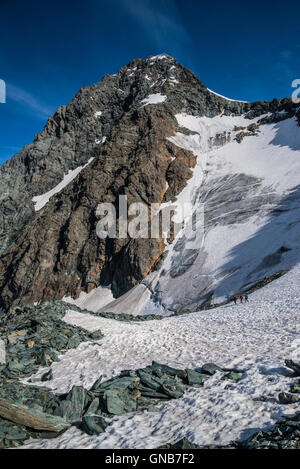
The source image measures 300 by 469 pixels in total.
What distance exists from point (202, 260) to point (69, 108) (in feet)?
252

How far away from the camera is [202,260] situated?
1639 inches

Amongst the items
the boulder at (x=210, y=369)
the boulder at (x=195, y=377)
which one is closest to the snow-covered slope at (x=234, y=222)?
the boulder at (x=210, y=369)

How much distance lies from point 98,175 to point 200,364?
5691 centimetres

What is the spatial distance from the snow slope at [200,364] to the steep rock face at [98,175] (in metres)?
27.3

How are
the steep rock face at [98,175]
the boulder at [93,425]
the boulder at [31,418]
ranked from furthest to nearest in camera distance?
the steep rock face at [98,175], the boulder at [31,418], the boulder at [93,425]

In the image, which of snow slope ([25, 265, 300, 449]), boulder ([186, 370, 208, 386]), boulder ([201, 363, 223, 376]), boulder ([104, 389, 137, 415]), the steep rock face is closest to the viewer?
snow slope ([25, 265, 300, 449])

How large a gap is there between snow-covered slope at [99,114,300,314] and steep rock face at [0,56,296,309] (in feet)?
9.04

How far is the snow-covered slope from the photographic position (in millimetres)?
35125

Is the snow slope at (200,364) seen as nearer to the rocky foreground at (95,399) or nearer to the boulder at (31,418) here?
the rocky foreground at (95,399)

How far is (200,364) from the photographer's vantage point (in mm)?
10125

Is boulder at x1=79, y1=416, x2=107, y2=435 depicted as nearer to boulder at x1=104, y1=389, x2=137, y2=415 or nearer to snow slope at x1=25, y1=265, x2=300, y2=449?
snow slope at x1=25, y1=265, x2=300, y2=449

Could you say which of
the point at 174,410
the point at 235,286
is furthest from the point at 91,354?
the point at 235,286

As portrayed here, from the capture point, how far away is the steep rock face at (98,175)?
5447 cm

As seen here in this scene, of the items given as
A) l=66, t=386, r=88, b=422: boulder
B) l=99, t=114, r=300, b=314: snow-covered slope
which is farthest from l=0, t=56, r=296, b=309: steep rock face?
l=66, t=386, r=88, b=422: boulder
